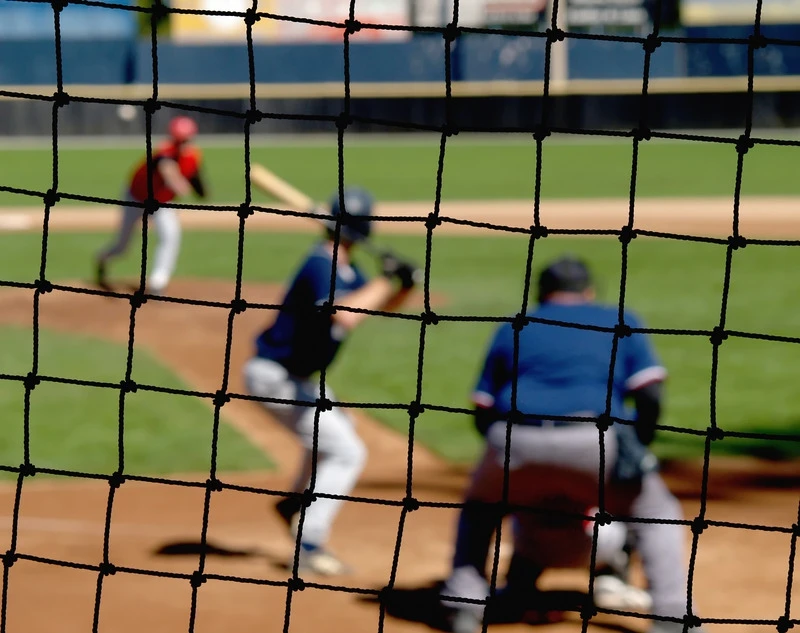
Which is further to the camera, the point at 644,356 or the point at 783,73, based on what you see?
the point at 783,73

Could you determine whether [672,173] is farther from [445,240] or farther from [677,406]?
[677,406]

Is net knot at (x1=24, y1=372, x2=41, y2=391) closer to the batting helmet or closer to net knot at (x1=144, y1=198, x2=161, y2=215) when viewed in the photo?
net knot at (x1=144, y1=198, x2=161, y2=215)

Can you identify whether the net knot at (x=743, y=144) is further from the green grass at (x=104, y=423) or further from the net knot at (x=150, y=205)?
the green grass at (x=104, y=423)

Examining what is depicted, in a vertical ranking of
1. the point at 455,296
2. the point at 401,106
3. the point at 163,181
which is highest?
the point at 401,106

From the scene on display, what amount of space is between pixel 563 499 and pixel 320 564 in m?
1.36

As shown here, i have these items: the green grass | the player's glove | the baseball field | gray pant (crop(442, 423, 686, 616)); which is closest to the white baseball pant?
the baseball field

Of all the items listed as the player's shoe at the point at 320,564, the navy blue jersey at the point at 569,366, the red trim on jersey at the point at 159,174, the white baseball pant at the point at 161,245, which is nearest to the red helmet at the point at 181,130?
the red trim on jersey at the point at 159,174

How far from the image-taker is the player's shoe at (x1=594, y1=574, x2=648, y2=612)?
5.66m

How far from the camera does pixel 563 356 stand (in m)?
5.12

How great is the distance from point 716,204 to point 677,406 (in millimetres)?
13360

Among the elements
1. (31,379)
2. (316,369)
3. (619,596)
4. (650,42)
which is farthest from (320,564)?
(650,42)

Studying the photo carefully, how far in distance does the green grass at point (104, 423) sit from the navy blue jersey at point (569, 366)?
316 cm

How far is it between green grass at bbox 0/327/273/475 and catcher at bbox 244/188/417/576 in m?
1.81

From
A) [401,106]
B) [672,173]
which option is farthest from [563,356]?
[401,106]
